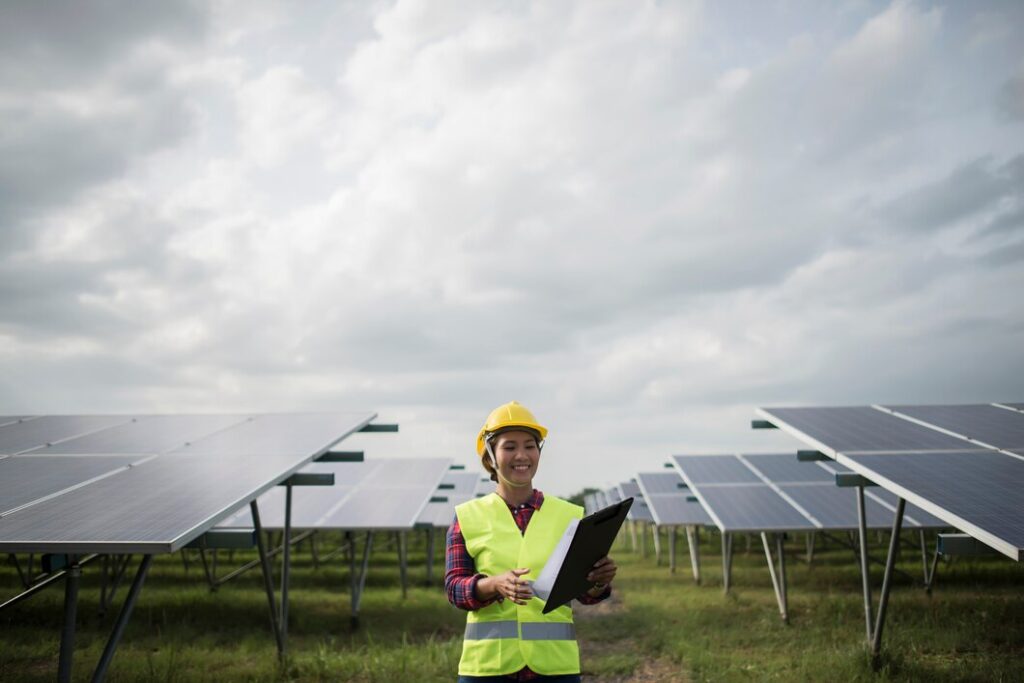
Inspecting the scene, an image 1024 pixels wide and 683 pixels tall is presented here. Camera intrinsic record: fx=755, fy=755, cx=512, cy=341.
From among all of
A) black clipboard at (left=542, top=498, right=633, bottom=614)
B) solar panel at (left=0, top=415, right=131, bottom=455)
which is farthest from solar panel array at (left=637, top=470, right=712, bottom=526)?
black clipboard at (left=542, top=498, right=633, bottom=614)

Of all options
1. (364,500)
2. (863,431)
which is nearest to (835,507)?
(863,431)

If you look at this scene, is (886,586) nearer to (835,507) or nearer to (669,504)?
(835,507)

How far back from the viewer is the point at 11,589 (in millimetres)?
15328

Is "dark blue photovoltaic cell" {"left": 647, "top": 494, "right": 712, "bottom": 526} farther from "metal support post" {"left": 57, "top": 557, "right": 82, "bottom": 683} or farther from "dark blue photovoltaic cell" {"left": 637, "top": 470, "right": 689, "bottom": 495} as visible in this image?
"metal support post" {"left": 57, "top": 557, "right": 82, "bottom": 683}

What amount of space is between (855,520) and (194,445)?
10.7 meters

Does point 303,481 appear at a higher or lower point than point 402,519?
higher

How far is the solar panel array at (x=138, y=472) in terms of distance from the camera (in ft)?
18.3

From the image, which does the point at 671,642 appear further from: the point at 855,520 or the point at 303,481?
the point at 303,481

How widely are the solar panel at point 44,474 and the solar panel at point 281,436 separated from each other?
2.74 feet

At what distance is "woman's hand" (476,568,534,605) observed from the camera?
3.25 meters

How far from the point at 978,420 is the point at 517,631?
871 cm

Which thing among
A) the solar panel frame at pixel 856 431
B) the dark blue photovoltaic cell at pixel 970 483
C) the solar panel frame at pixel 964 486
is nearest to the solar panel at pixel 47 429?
the solar panel frame at pixel 856 431

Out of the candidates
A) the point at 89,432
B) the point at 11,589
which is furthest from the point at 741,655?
the point at 11,589

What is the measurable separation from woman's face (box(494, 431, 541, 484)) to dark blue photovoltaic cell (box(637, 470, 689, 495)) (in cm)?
1819
